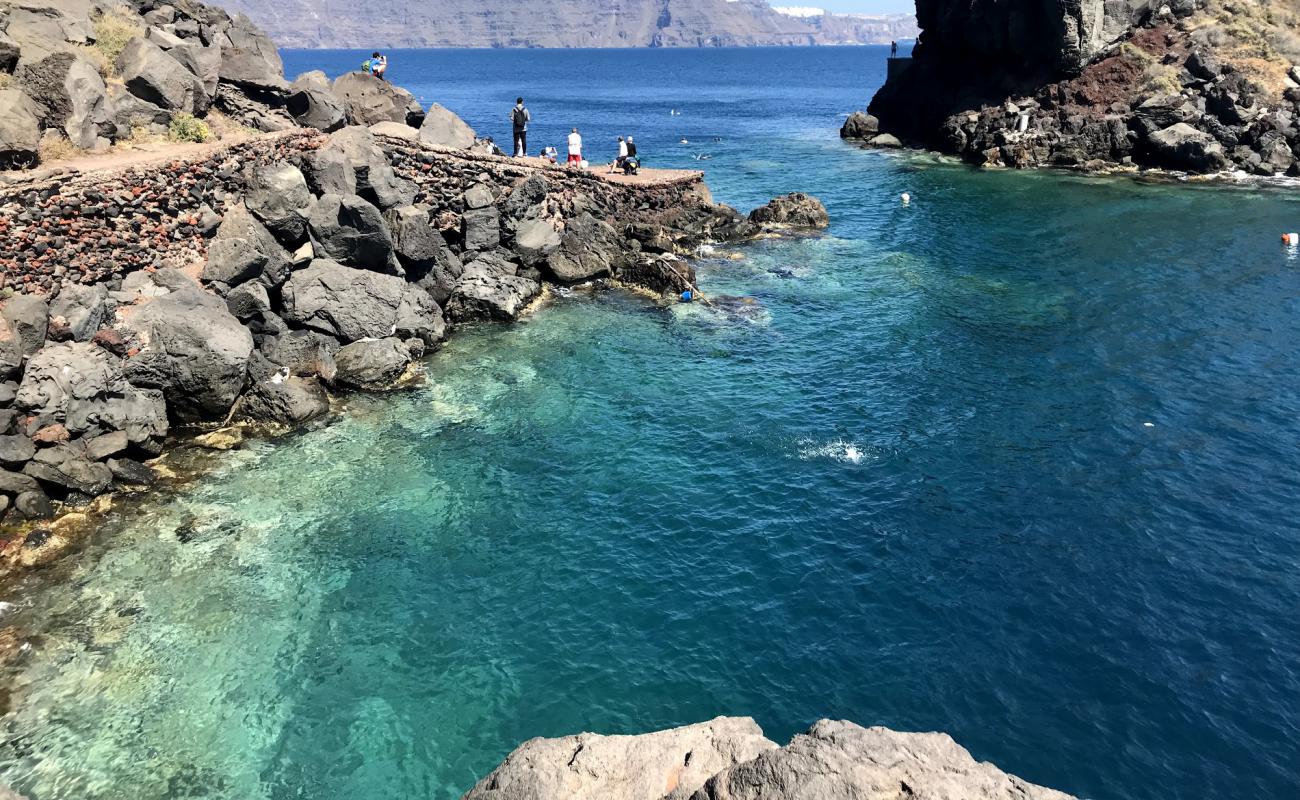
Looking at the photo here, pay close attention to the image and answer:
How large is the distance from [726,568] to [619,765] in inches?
475

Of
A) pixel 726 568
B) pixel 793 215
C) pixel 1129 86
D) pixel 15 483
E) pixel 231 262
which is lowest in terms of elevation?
pixel 726 568

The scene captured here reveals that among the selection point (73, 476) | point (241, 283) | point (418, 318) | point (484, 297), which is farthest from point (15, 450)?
point (484, 297)

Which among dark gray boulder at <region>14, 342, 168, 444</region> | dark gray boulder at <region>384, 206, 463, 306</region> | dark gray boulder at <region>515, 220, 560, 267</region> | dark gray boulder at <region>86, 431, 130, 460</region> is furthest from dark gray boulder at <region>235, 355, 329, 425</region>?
dark gray boulder at <region>515, 220, 560, 267</region>

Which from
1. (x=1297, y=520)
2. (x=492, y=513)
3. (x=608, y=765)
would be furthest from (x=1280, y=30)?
(x=608, y=765)

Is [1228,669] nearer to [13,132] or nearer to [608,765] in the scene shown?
[608,765]

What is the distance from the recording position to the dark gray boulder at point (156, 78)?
129ft

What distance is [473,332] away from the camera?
1511 inches

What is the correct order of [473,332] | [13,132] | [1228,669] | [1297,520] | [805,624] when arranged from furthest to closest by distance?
[473,332] → [13,132] → [1297,520] → [805,624] → [1228,669]

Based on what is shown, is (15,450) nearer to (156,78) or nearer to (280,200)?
(280,200)

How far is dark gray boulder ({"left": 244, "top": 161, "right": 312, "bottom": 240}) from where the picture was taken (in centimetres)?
3472

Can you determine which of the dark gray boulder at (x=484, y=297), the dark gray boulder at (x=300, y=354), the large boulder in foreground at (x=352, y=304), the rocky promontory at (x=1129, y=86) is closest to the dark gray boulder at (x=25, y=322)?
the dark gray boulder at (x=300, y=354)

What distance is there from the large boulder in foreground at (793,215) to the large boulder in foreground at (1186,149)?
110ft

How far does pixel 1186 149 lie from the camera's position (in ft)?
218

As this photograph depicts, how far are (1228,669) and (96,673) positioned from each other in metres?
26.4
